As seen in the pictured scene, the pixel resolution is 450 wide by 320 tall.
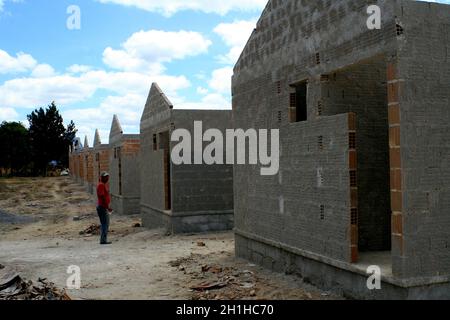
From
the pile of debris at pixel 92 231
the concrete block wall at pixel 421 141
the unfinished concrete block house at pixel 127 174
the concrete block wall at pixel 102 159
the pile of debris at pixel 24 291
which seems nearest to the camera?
the concrete block wall at pixel 421 141

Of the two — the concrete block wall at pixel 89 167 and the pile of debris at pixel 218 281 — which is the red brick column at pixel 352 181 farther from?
the concrete block wall at pixel 89 167

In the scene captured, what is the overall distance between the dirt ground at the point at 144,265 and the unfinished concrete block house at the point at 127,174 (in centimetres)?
349

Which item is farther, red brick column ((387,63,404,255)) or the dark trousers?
the dark trousers

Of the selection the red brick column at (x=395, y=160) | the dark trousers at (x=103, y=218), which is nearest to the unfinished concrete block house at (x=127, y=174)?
the dark trousers at (x=103, y=218)

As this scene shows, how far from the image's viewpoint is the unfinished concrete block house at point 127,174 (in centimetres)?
2230

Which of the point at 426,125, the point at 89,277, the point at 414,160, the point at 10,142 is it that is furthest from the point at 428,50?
the point at 10,142

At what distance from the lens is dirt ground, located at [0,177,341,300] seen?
7.69m

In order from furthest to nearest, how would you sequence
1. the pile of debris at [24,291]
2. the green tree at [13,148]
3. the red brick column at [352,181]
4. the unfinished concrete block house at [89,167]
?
the green tree at [13,148] < the unfinished concrete block house at [89,167] < the pile of debris at [24,291] < the red brick column at [352,181]

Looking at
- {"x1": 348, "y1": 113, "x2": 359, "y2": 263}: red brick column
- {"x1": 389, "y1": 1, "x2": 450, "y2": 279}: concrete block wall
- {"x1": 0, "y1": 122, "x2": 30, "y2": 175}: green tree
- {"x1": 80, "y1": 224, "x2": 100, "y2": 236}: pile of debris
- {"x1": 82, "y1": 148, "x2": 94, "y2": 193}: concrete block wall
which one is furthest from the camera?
{"x1": 0, "y1": 122, "x2": 30, "y2": 175}: green tree

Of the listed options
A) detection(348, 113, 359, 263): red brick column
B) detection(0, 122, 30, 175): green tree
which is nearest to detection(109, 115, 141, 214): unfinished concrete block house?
detection(348, 113, 359, 263): red brick column

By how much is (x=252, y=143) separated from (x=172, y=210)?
5.79 metres

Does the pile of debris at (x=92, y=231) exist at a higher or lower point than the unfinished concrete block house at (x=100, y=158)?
lower

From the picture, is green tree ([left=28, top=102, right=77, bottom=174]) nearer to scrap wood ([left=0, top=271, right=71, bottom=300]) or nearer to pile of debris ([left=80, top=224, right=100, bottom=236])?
pile of debris ([left=80, top=224, right=100, bottom=236])

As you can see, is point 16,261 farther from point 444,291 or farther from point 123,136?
point 123,136
